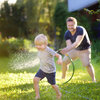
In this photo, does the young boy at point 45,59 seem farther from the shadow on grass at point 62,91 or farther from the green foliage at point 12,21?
the green foliage at point 12,21

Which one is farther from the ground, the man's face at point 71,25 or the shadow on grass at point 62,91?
the man's face at point 71,25

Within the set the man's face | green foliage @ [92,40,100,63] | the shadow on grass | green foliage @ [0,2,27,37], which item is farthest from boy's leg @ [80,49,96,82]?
green foliage @ [0,2,27,37]

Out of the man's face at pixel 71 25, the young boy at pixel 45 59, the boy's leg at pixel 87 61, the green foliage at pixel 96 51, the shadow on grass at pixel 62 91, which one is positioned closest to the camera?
the young boy at pixel 45 59

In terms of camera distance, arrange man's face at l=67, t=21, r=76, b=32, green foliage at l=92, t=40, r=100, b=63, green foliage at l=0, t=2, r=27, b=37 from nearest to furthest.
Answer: man's face at l=67, t=21, r=76, b=32 < green foliage at l=92, t=40, r=100, b=63 < green foliage at l=0, t=2, r=27, b=37

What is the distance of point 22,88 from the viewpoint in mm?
4359

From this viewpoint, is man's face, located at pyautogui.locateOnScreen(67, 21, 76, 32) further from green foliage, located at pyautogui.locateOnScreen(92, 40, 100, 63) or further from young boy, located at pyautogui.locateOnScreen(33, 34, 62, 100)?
green foliage, located at pyautogui.locateOnScreen(92, 40, 100, 63)

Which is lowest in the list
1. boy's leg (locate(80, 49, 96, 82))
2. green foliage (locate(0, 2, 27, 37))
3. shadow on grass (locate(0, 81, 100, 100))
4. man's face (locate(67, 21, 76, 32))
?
shadow on grass (locate(0, 81, 100, 100))

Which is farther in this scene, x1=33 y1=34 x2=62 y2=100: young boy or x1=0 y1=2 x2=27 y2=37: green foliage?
x1=0 y1=2 x2=27 y2=37: green foliage

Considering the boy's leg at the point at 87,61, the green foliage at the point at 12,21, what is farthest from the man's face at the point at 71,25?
the green foliage at the point at 12,21

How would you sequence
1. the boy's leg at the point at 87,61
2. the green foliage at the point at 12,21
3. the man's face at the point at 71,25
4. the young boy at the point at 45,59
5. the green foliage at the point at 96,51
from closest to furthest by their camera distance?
1. the young boy at the point at 45,59
2. the man's face at the point at 71,25
3. the boy's leg at the point at 87,61
4. the green foliage at the point at 96,51
5. the green foliage at the point at 12,21

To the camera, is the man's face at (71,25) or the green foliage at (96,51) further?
the green foliage at (96,51)

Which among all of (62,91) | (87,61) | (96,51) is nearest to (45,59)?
(62,91)

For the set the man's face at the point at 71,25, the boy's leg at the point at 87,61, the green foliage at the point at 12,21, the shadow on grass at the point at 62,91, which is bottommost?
the shadow on grass at the point at 62,91

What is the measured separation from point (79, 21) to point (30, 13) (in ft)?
51.8
